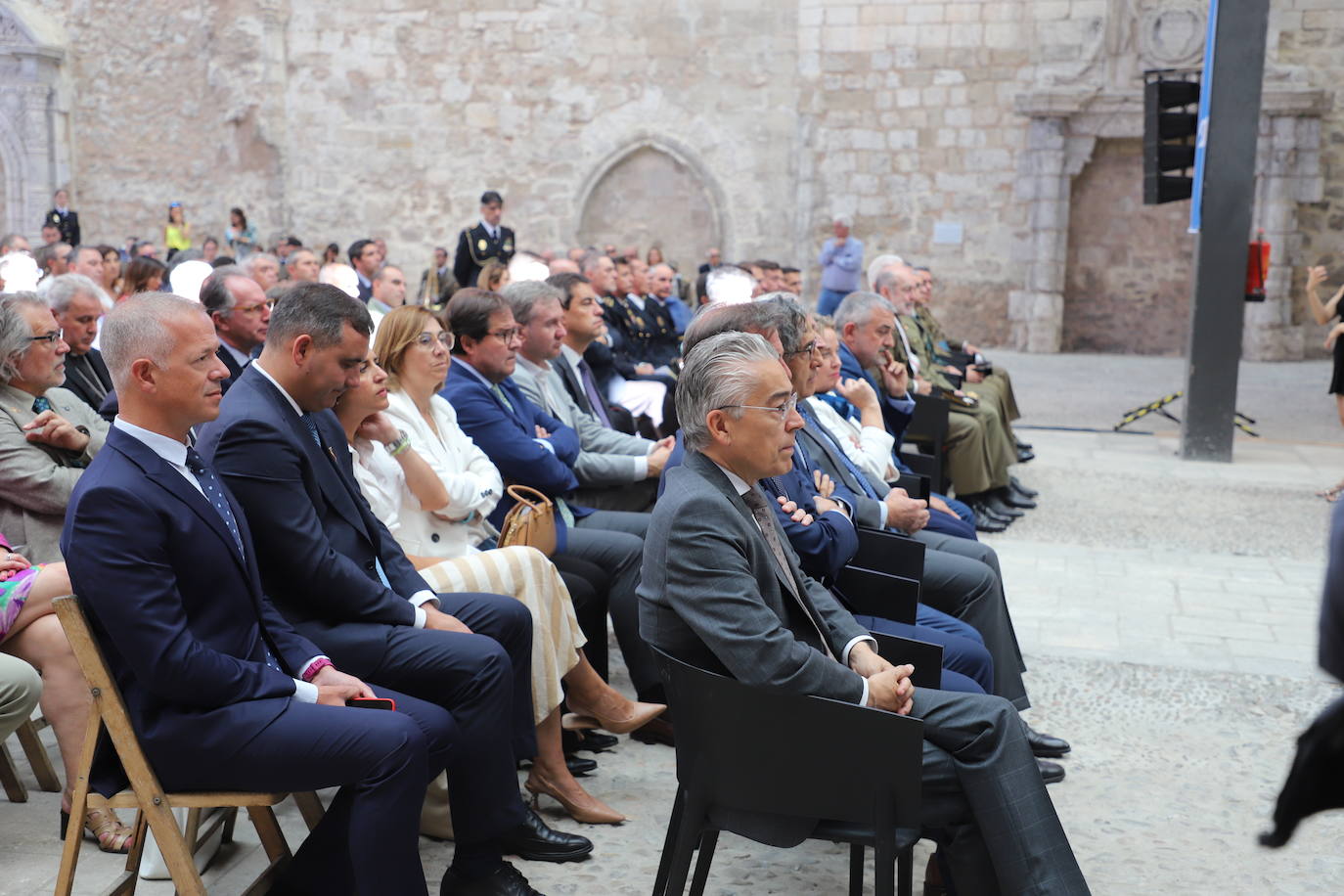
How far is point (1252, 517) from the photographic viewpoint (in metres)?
6.94

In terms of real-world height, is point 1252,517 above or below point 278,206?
below

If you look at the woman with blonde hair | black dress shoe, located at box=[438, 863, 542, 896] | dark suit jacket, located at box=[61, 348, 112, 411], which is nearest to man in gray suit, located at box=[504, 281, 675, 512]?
the woman with blonde hair

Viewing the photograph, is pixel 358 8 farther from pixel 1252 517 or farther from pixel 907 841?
pixel 907 841

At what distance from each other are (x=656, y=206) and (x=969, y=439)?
10.7 metres

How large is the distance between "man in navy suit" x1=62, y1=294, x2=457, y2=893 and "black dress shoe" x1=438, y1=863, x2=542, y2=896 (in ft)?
0.87

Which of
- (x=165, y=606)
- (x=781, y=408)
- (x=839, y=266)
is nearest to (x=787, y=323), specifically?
(x=781, y=408)

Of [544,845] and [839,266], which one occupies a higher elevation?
[839,266]

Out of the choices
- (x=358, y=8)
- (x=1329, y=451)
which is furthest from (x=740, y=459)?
(x=358, y=8)

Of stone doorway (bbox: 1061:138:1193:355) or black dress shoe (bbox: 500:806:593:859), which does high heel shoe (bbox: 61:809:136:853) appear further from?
stone doorway (bbox: 1061:138:1193:355)

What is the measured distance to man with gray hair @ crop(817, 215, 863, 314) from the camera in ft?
47.2

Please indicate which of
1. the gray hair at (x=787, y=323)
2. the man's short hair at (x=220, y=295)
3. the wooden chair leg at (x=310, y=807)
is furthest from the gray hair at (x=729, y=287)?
the wooden chair leg at (x=310, y=807)

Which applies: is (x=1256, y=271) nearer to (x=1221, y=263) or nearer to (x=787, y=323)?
(x=1221, y=263)

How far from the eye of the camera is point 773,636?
2.42 meters

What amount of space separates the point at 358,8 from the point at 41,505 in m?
14.9
